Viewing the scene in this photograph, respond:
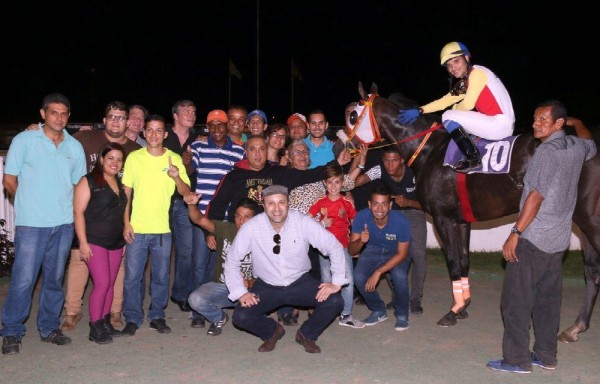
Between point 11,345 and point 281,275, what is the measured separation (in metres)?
2.33

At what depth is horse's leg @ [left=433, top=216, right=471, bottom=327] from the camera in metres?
6.64

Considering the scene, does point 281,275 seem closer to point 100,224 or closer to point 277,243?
point 277,243

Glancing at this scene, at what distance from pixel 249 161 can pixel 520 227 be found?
2.68 m

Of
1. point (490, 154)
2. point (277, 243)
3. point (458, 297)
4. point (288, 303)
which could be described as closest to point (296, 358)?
point (288, 303)

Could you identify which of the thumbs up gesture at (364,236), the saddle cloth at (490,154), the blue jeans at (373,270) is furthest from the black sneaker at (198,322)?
the saddle cloth at (490,154)

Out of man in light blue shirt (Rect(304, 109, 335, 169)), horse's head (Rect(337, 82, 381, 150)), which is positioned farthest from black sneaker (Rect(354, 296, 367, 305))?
horse's head (Rect(337, 82, 381, 150))

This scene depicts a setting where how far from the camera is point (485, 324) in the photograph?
647cm

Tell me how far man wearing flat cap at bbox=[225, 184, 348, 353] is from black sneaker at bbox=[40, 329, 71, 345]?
151cm

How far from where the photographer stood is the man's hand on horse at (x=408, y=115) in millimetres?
7008

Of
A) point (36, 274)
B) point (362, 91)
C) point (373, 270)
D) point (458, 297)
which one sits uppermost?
point (362, 91)

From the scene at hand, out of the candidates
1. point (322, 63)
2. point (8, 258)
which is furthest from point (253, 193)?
point (322, 63)

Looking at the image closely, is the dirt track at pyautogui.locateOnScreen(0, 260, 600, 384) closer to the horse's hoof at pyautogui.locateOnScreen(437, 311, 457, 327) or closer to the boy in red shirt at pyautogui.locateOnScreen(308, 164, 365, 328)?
the horse's hoof at pyautogui.locateOnScreen(437, 311, 457, 327)

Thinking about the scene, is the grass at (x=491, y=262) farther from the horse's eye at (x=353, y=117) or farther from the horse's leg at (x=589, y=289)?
the horse's eye at (x=353, y=117)

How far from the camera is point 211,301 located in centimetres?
602
